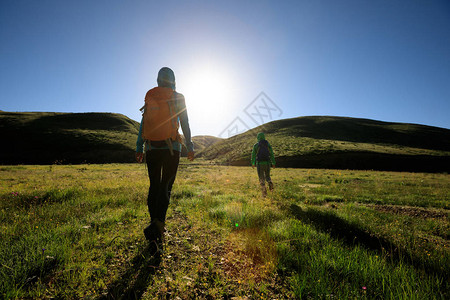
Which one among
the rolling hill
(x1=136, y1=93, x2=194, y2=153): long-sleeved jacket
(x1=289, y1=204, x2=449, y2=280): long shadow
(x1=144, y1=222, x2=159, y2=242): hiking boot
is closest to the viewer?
(x1=289, y1=204, x2=449, y2=280): long shadow

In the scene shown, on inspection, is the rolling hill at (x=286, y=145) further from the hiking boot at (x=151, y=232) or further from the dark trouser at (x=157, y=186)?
the hiking boot at (x=151, y=232)

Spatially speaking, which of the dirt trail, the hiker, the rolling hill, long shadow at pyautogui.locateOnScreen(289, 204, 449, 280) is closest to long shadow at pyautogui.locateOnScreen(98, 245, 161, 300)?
the dirt trail

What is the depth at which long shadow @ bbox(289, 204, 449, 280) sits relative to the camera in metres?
2.47

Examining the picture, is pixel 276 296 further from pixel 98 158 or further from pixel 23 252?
pixel 98 158

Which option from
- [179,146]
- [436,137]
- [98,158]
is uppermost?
[436,137]

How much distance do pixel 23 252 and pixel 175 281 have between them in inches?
86.0

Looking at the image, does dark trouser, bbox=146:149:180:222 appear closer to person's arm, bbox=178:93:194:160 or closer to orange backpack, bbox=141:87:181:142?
orange backpack, bbox=141:87:181:142

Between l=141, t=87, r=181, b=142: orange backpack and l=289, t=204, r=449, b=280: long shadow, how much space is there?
145 inches

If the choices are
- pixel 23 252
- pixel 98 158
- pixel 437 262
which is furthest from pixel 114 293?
pixel 98 158

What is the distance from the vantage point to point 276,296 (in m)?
1.97

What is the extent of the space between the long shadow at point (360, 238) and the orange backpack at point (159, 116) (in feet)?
12.1

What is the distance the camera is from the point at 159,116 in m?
3.20

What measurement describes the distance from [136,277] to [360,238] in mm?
4195

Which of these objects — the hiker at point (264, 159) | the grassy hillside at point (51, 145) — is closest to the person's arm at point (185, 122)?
the hiker at point (264, 159)
